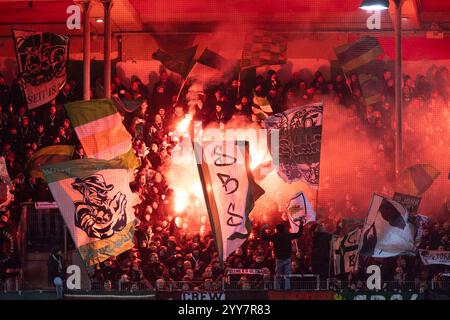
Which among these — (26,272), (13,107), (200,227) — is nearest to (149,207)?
(200,227)

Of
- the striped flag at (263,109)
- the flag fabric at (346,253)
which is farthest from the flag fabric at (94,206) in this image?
the striped flag at (263,109)

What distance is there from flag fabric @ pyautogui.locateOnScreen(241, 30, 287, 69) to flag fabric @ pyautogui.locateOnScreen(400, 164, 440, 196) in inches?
115

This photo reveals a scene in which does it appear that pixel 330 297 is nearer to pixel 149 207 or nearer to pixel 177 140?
Result: pixel 149 207

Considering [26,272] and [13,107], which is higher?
[13,107]

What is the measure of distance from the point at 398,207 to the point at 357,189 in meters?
2.29

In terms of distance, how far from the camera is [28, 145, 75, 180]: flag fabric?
16.8 metres

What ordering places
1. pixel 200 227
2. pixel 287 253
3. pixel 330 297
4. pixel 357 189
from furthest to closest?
pixel 357 189 → pixel 200 227 → pixel 287 253 → pixel 330 297

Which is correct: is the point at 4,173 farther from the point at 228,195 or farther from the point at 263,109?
the point at 263,109

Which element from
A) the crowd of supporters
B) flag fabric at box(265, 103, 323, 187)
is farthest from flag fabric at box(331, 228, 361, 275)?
flag fabric at box(265, 103, 323, 187)

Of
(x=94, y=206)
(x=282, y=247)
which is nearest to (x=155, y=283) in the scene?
(x=94, y=206)

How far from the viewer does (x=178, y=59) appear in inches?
733

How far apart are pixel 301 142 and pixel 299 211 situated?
1154mm

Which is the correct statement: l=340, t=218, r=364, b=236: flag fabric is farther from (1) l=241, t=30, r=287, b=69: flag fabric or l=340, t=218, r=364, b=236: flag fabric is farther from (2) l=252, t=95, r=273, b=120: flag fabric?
(1) l=241, t=30, r=287, b=69: flag fabric

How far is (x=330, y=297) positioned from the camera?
1339cm
